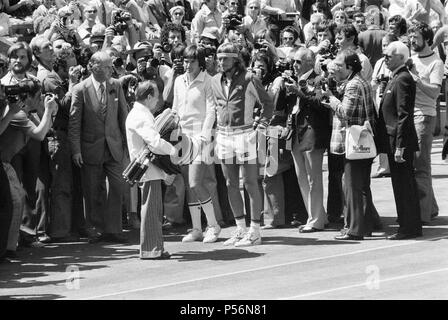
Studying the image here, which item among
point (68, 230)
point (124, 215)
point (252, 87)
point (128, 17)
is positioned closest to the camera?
point (252, 87)

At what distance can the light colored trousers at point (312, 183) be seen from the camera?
597 inches

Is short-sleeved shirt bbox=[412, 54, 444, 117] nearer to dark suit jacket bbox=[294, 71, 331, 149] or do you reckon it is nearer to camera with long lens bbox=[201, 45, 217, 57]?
dark suit jacket bbox=[294, 71, 331, 149]

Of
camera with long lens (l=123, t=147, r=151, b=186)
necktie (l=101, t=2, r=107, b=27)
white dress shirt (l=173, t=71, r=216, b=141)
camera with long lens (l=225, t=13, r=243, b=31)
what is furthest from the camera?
necktie (l=101, t=2, r=107, b=27)

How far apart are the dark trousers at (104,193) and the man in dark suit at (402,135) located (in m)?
3.27

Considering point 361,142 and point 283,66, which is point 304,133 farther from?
point 361,142

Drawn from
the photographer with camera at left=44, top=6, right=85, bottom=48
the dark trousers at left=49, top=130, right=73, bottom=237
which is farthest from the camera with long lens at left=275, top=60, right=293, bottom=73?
the photographer with camera at left=44, top=6, right=85, bottom=48

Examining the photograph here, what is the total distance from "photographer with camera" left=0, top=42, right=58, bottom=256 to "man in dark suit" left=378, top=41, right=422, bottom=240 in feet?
12.8

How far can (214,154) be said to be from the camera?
14984 mm

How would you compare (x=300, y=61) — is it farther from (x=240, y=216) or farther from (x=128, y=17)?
(x=128, y=17)

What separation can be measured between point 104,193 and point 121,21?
4823 mm

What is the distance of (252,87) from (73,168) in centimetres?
269

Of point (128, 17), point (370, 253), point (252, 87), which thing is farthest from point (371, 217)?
point (128, 17)

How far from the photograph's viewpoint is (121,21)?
765 inches

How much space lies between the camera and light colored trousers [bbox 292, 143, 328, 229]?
1516 centimetres
